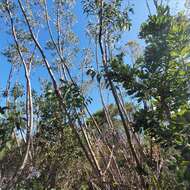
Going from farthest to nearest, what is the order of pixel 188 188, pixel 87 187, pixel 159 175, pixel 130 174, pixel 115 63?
pixel 87 187 < pixel 130 174 < pixel 159 175 < pixel 115 63 < pixel 188 188

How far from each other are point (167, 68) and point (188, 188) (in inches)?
60.1

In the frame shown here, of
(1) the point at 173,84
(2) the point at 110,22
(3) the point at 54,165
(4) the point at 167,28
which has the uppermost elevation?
(2) the point at 110,22

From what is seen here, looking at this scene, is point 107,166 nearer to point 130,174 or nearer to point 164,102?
point 130,174

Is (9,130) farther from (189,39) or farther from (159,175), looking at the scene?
(159,175)

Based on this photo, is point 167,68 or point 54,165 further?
point 54,165

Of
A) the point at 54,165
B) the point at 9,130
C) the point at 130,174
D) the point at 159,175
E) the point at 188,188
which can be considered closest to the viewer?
the point at 188,188

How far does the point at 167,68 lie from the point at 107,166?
142 inches

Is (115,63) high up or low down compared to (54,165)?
down

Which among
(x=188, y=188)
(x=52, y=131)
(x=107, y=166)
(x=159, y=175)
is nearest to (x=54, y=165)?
(x=52, y=131)

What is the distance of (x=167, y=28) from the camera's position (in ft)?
14.6

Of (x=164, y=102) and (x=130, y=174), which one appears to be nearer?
(x=164, y=102)

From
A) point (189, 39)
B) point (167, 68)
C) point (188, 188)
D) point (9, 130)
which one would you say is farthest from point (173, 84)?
point (9, 130)

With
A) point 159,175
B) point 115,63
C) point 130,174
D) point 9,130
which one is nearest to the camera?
point 9,130

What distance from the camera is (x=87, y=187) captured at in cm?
945
